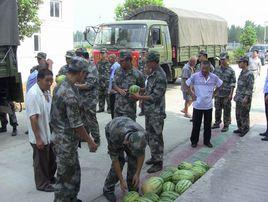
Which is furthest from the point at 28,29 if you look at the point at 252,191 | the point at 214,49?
the point at 252,191

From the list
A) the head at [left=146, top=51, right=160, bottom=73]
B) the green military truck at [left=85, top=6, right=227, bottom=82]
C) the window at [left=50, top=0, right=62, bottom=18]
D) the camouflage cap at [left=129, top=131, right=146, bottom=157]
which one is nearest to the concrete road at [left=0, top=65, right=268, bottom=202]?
the camouflage cap at [left=129, top=131, right=146, bottom=157]

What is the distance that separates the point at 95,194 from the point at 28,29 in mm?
11427

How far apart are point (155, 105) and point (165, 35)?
29.6 feet

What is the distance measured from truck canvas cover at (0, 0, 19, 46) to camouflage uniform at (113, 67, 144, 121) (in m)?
3.05

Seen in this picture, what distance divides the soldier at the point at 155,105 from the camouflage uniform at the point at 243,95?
2712 mm

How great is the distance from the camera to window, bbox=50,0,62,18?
24111 mm

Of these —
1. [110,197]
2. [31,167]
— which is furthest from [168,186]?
[31,167]

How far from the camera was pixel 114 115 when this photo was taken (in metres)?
6.74

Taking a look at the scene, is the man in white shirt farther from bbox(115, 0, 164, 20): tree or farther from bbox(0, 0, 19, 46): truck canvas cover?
bbox(115, 0, 164, 20): tree

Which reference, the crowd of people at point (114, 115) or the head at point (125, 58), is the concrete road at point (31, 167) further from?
the head at point (125, 58)

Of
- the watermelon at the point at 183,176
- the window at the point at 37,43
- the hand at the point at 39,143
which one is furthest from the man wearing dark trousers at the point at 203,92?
the window at the point at 37,43

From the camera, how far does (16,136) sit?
27.9 ft

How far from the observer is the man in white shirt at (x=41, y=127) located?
5.19 metres

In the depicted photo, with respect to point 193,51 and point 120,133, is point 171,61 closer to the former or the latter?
point 193,51
